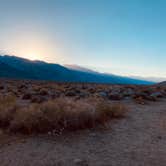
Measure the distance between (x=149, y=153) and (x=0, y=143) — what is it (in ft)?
13.5

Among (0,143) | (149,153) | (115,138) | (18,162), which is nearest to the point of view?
(18,162)

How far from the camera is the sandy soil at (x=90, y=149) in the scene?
4.30 m

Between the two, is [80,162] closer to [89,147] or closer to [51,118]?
[89,147]

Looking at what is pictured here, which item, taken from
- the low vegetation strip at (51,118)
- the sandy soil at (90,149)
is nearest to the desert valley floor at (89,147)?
the sandy soil at (90,149)

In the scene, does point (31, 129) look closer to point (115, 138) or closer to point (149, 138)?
point (115, 138)

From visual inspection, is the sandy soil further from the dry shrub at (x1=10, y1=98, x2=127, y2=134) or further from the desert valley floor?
the dry shrub at (x1=10, y1=98, x2=127, y2=134)

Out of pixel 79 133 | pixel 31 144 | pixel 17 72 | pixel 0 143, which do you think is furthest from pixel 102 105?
pixel 17 72

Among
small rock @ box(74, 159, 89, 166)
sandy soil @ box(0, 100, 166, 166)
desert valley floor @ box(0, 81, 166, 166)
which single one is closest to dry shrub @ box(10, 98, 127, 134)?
desert valley floor @ box(0, 81, 166, 166)

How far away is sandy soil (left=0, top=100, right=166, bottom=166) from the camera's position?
4.30m

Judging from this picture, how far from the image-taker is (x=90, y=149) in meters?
5.00

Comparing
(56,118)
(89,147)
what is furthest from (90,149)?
(56,118)

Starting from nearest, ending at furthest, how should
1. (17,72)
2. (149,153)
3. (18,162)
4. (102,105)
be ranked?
(18,162)
(149,153)
(102,105)
(17,72)

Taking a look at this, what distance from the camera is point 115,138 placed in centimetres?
596

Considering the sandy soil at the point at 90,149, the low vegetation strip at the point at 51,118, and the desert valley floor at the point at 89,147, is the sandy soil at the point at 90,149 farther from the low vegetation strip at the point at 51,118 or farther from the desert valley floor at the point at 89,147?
the low vegetation strip at the point at 51,118
